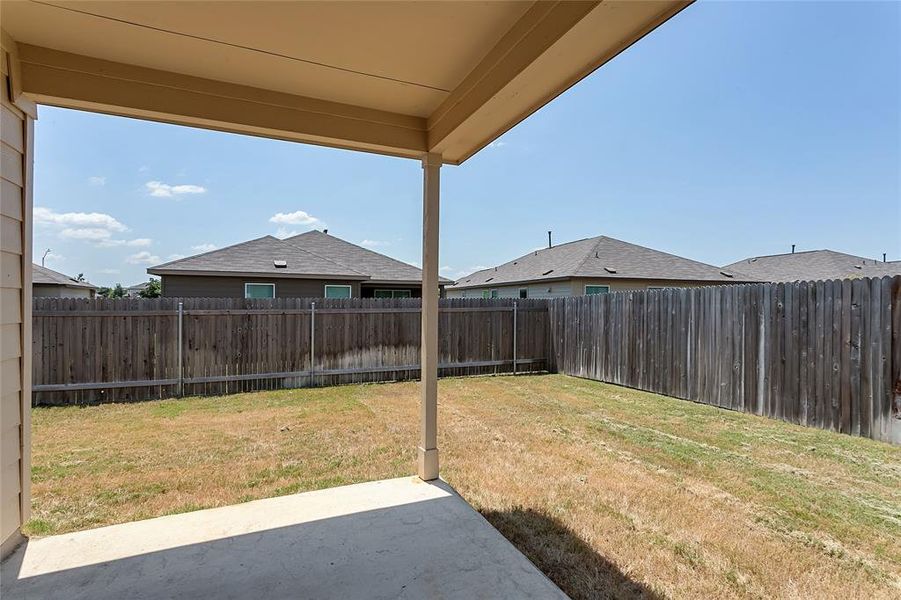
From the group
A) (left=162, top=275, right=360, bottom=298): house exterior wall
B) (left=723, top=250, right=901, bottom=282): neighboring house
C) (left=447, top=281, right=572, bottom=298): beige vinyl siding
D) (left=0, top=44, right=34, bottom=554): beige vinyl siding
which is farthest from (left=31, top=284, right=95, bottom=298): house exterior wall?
(left=723, top=250, right=901, bottom=282): neighboring house

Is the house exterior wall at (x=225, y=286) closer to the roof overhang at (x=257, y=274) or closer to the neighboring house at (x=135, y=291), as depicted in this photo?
the roof overhang at (x=257, y=274)

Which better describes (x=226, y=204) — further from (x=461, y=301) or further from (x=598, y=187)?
(x=598, y=187)

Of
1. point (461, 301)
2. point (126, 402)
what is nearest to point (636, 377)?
point (461, 301)

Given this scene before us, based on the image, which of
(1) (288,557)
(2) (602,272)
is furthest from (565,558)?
(2) (602,272)

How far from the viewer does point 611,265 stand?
555 inches

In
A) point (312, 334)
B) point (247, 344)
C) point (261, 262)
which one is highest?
point (261, 262)

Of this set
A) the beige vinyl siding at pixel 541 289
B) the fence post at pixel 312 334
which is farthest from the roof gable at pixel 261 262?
the beige vinyl siding at pixel 541 289

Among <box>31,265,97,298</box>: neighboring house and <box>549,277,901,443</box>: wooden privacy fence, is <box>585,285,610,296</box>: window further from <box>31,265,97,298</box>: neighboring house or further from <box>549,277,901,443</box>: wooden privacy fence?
<box>31,265,97,298</box>: neighboring house

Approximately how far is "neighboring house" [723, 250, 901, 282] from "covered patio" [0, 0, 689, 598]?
19150mm

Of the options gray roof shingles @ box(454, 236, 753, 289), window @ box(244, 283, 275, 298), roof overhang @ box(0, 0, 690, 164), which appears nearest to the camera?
roof overhang @ box(0, 0, 690, 164)

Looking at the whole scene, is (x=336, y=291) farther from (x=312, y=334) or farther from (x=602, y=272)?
(x=602, y=272)

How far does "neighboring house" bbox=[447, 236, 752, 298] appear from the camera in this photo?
44.5ft

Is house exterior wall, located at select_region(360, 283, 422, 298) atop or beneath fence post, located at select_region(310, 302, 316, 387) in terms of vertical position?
atop

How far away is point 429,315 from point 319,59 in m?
1.80
